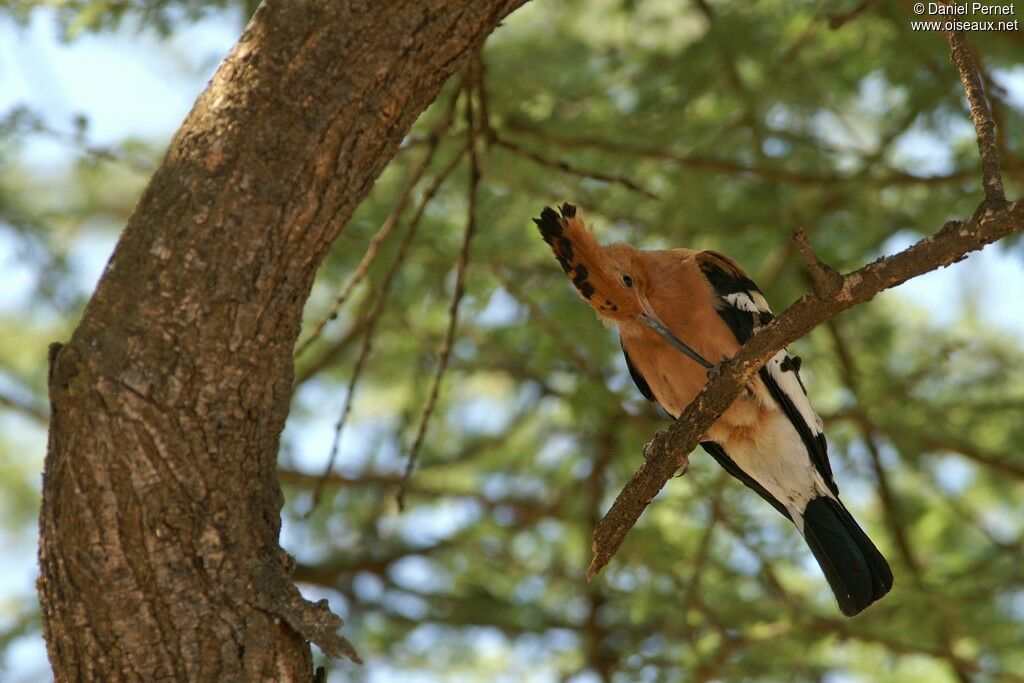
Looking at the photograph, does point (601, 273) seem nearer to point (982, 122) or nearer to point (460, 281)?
point (460, 281)

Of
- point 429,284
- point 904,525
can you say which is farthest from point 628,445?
point 904,525

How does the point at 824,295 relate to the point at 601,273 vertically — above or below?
below

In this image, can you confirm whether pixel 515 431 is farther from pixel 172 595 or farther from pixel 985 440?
pixel 172 595

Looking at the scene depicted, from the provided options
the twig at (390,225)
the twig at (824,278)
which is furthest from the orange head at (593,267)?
the twig at (824,278)

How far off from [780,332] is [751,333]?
1.25 metres

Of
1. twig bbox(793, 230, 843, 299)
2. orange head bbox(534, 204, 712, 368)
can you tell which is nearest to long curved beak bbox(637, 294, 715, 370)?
orange head bbox(534, 204, 712, 368)

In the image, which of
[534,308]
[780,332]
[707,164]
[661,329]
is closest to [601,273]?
[661,329]

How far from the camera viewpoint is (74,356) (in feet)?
9.17

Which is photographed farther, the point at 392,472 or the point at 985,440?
the point at 392,472

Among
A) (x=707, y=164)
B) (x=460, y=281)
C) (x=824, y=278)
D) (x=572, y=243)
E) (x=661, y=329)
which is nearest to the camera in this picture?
(x=824, y=278)

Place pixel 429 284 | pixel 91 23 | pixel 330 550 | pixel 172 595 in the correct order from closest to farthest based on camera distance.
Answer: pixel 172 595, pixel 91 23, pixel 429 284, pixel 330 550

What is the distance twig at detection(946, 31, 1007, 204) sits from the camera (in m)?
2.67

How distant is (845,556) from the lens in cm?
393

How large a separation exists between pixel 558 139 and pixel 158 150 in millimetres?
1903
